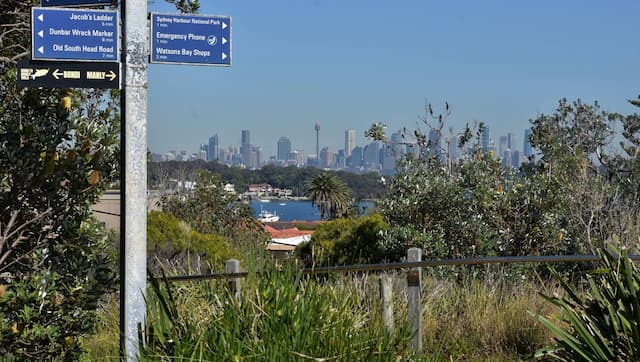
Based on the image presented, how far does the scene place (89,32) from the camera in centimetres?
505

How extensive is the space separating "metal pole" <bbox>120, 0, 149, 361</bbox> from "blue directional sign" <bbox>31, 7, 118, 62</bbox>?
0.27 ft

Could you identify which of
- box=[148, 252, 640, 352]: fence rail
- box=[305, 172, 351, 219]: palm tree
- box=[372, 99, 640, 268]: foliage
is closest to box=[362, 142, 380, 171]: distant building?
box=[372, 99, 640, 268]: foliage

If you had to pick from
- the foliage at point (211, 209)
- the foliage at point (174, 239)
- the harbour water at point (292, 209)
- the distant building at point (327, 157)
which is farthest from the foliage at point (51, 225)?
the distant building at point (327, 157)

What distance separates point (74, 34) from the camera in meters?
5.03

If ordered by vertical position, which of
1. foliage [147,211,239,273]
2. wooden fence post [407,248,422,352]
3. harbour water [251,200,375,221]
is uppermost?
wooden fence post [407,248,422,352]

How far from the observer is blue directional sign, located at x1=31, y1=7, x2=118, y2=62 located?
4938 millimetres

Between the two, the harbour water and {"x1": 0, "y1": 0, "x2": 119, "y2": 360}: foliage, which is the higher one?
{"x1": 0, "y1": 0, "x2": 119, "y2": 360}: foliage

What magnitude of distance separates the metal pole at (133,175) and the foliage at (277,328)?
0.21 meters

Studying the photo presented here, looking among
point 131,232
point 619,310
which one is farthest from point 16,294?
point 619,310

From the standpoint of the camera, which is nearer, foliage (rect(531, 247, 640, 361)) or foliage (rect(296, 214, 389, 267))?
foliage (rect(531, 247, 640, 361))

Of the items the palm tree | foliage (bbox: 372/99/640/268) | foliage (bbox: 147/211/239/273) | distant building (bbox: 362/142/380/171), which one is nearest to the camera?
foliage (bbox: 372/99/640/268)

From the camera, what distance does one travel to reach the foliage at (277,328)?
4195mm

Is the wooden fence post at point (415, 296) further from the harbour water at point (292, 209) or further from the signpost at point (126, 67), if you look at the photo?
the harbour water at point (292, 209)

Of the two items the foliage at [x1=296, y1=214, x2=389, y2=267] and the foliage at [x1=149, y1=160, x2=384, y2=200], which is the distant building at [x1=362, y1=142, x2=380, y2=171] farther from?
the foliage at [x1=296, y1=214, x2=389, y2=267]
